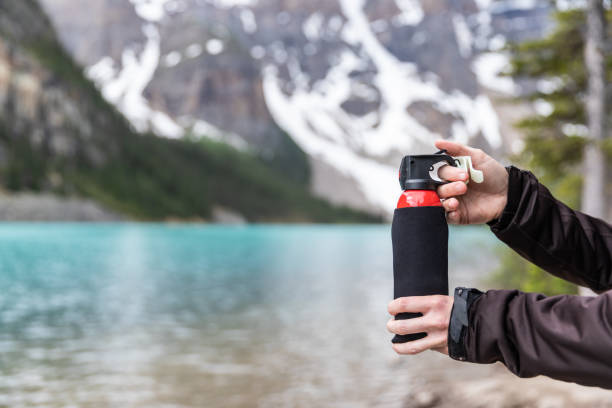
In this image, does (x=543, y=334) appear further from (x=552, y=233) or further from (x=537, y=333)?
(x=552, y=233)

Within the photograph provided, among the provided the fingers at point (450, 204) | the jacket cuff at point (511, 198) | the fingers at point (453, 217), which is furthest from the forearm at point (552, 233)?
the fingers at point (450, 204)

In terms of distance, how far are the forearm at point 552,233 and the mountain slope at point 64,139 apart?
131282 mm

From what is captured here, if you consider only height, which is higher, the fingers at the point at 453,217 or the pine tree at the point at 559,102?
the pine tree at the point at 559,102

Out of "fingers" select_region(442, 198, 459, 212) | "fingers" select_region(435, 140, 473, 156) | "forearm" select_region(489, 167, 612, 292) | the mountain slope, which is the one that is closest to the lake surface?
"forearm" select_region(489, 167, 612, 292)

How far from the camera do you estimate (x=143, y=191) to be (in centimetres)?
16225

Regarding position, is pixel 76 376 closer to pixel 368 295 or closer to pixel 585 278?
pixel 585 278

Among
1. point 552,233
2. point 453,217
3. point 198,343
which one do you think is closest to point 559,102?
point 198,343

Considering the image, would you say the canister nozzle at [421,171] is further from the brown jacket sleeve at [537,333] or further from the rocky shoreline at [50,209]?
the rocky shoreline at [50,209]

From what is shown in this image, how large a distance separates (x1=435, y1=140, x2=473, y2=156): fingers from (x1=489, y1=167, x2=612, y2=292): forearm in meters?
0.30

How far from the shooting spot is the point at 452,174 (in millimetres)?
2322

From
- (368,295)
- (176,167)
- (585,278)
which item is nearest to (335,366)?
(585,278)

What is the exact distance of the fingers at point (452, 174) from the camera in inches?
91.0

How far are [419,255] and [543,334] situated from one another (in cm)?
44

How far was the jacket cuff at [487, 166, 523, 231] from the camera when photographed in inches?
112
